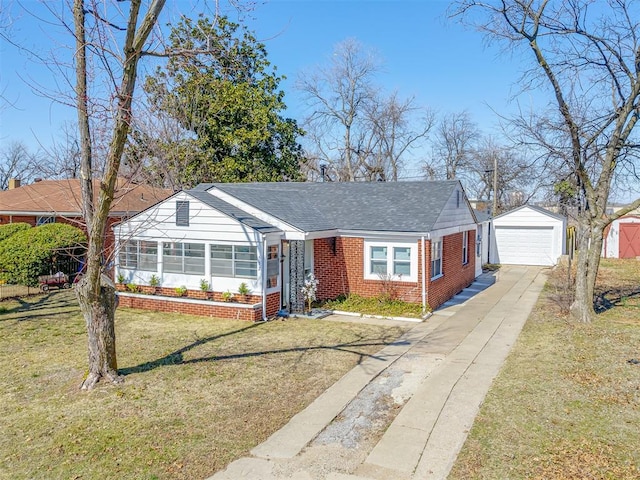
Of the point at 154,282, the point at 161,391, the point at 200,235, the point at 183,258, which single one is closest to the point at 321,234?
the point at 200,235

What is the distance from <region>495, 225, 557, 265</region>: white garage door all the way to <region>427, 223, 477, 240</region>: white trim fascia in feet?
25.1

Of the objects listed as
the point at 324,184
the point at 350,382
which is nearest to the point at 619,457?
the point at 350,382

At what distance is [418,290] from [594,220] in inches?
200

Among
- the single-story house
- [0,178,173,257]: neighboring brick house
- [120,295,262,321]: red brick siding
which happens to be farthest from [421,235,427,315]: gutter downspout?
the single-story house

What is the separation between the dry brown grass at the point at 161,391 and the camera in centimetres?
556

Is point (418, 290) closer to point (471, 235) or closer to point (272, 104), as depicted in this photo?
point (471, 235)

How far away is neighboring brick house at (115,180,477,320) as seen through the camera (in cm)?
1345

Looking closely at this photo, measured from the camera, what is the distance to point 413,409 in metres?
7.03

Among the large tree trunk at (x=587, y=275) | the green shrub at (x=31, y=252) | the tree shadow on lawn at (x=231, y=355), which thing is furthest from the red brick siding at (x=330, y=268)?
the green shrub at (x=31, y=252)

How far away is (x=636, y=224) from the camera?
1130 inches

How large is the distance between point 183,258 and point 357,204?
609 centimetres

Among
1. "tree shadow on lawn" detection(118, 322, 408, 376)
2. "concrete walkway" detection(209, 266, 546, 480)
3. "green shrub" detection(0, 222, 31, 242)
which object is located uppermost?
"green shrub" detection(0, 222, 31, 242)

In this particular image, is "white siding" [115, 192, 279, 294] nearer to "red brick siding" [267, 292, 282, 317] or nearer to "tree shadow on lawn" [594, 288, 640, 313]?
"red brick siding" [267, 292, 282, 317]

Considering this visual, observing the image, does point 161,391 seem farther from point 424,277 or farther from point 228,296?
point 424,277
